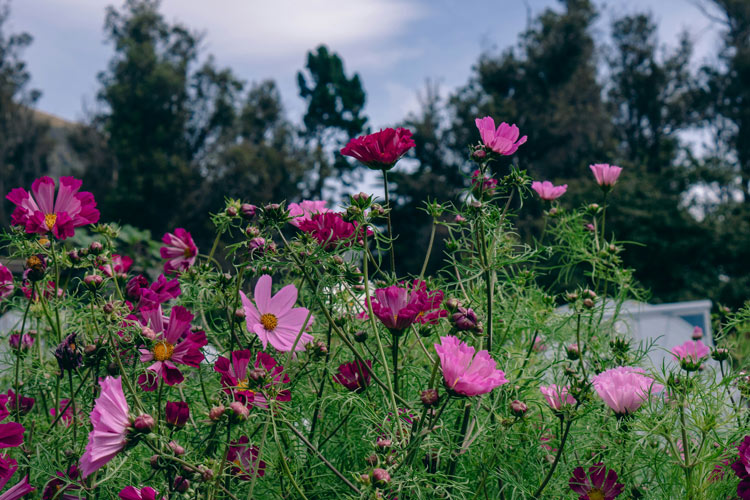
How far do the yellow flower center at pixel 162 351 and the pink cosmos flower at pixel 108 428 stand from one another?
10 cm

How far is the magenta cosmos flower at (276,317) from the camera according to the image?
0.74 metres

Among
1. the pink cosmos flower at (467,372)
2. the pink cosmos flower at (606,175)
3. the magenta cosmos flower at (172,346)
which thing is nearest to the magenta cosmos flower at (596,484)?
the pink cosmos flower at (467,372)

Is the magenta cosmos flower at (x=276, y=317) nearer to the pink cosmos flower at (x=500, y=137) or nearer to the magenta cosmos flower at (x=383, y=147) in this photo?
the magenta cosmos flower at (x=383, y=147)

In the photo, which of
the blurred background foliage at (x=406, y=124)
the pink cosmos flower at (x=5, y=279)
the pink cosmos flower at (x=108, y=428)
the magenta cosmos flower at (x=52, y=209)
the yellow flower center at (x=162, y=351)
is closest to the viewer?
the pink cosmos flower at (x=108, y=428)

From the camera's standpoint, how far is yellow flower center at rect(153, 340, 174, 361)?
2.26 ft

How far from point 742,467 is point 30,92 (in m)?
16.6

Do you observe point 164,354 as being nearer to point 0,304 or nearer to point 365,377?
point 365,377

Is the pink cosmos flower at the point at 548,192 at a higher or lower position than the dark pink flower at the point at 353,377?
higher

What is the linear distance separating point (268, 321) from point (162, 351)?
132 millimetres

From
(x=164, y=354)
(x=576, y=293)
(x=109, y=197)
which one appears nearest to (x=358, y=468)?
(x=164, y=354)

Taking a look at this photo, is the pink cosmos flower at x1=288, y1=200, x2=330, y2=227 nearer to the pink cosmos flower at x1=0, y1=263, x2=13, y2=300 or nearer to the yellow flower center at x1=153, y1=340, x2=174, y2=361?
the yellow flower center at x1=153, y1=340, x2=174, y2=361

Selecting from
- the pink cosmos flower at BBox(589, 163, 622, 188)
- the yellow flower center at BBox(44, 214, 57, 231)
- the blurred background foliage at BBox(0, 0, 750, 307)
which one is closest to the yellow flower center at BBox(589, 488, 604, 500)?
the pink cosmos flower at BBox(589, 163, 622, 188)

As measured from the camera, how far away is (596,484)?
76 cm

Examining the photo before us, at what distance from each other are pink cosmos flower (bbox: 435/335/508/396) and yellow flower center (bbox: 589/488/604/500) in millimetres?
244
